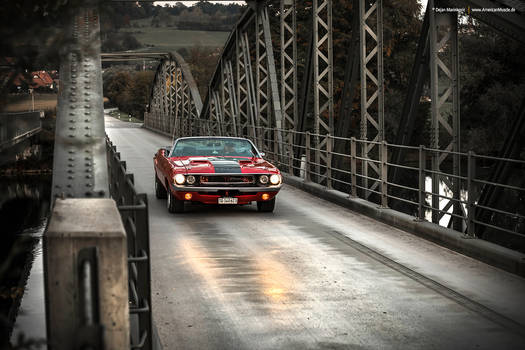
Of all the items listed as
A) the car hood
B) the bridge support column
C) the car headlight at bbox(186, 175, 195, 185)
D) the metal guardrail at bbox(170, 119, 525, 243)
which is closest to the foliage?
the metal guardrail at bbox(170, 119, 525, 243)

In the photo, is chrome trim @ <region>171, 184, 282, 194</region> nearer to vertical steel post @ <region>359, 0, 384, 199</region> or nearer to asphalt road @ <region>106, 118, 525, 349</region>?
asphalt road @ <region>106, 118, 525, 349</region>

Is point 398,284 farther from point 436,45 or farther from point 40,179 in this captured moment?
point 40,179

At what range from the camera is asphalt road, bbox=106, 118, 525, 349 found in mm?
7176

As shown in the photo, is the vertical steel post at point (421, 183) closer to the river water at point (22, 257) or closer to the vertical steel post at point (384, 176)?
the vertical steel post at point (384, 176)

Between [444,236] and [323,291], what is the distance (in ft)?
11.4

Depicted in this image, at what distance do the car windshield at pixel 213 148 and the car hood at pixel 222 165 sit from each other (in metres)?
0.43

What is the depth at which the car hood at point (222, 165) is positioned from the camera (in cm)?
1514

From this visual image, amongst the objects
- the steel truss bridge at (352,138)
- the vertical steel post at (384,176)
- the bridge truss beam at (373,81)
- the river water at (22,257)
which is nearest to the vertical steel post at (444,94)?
the steel truss bridge at (352,138)

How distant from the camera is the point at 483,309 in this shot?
812 centimetres

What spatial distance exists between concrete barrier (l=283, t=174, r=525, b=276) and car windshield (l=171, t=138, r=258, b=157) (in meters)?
2.18

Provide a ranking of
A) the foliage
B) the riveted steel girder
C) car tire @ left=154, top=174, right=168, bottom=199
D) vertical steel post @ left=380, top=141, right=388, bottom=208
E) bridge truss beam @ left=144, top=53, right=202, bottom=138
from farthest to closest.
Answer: the foliage, bridge truss beam @ left=144, top=53, right=202, bottom=138, car tire @ left=154, top=174, right=168, bottom=199, vertical steel post @ left=380, top=141, right=388, bottom=208, the riveted steel girder

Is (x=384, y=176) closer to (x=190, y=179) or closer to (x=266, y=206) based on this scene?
(x=266, y=206)

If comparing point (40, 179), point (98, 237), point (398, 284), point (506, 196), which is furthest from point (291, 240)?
point (40, 179)

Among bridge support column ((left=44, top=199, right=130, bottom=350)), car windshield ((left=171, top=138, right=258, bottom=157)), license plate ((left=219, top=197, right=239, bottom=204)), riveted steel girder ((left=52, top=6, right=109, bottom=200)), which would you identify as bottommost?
license plate ((left=219, top=197, right=239, bottom=204))
